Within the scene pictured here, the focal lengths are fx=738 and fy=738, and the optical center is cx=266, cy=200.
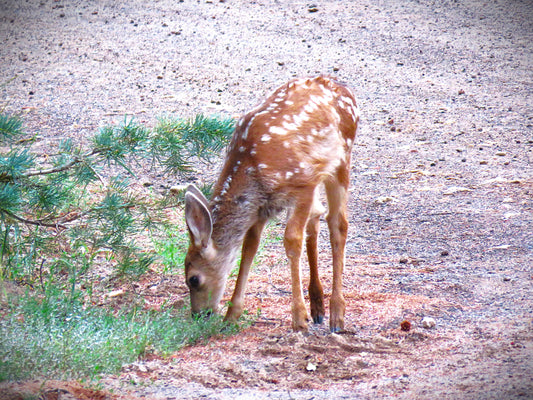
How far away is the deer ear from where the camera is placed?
5539 millimetres

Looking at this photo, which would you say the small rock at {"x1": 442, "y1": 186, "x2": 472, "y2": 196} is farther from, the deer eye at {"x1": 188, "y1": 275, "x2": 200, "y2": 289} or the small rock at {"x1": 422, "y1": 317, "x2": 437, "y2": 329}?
the deer eye at {"x1": 188, "y1": 275, "x2": 200, "y2": 289}

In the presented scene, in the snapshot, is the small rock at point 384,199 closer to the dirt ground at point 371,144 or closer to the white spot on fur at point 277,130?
the dirt ground at point 371,144

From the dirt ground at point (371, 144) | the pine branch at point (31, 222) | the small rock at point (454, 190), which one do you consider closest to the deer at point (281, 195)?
the dirt ground at point (371, 144)

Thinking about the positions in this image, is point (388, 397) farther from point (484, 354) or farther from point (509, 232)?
point (509, 232)

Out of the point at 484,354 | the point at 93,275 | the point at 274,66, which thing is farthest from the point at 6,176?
the point at 274,66

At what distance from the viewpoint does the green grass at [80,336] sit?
14.3ft

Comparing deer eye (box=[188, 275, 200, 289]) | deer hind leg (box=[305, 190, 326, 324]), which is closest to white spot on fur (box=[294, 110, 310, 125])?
deer hind leg (box=[305, 190, 326, 324])

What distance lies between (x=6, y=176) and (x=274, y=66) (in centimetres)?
868

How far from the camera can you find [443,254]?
7.20m

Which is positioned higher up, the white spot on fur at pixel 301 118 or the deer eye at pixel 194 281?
the white spot on fur at pixel 301 118

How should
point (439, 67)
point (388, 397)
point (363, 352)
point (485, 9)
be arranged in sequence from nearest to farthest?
point (388, 397), point (363, 352), point (439, 67), point (485, 9)

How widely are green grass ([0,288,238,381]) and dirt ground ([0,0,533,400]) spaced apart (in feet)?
0.47

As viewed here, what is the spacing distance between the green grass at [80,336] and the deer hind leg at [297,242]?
0.53m

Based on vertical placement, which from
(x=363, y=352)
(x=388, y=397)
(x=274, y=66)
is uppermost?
(x=388, y=397)
